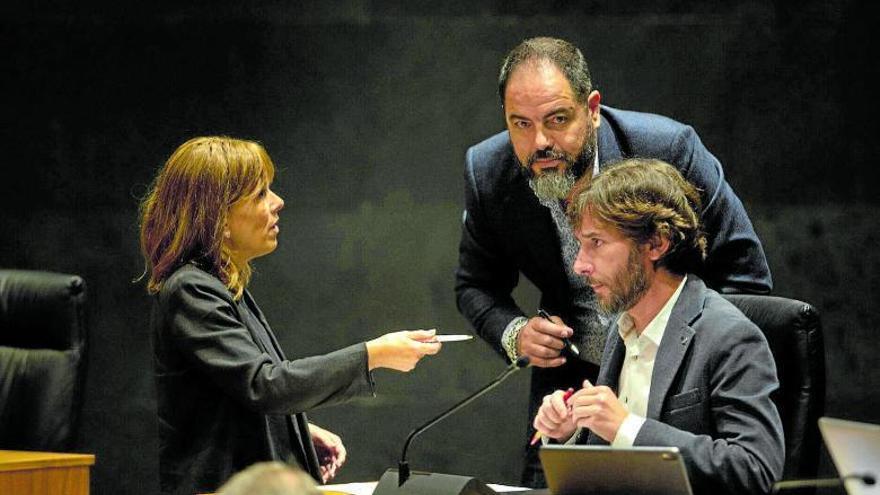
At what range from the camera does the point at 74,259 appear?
13.9 ft

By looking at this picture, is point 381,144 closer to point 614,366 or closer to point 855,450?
point 614,366

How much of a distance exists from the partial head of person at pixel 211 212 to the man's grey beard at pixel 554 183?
2.08 ft

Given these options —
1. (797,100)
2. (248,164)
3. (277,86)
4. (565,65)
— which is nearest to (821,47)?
(797,100)

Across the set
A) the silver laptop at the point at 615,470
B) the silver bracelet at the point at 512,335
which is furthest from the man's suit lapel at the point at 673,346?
the silver bracelet at the point at 512,335

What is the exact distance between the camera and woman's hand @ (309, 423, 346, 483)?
114 inches

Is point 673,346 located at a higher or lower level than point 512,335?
higher

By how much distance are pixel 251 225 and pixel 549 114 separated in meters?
0.73

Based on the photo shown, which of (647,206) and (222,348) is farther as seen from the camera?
(222,348)

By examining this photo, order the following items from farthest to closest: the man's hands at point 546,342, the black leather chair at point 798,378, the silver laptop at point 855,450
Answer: the man's hands at point 546,342 → the black leather chair at point 798,378 → the silver laptop at point 855,450

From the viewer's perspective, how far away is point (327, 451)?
2918mm

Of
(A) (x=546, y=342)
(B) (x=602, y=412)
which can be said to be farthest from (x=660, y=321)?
(A) (x=546, y=342)

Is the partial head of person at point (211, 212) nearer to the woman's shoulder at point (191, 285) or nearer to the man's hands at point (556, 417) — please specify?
the woman's shoulder at point (191, 285)

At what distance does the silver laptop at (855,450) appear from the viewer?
171 cm

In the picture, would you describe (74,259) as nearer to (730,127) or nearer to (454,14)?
(454,14)
